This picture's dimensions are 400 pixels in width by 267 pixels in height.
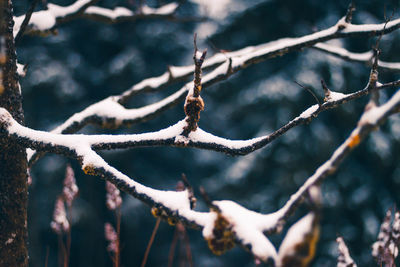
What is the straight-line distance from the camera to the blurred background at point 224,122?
385 centimetres

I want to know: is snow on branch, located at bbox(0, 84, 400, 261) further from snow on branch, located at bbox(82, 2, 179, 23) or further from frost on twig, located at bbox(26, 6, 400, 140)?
snow on branch, located at bbox(82, 2, 179, 23)

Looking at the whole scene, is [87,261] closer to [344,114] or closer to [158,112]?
[158,112]

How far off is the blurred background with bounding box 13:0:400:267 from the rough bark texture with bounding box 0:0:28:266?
9.79 feet

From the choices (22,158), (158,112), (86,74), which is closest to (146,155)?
(86,74)

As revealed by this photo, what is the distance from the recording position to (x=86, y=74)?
427 cm

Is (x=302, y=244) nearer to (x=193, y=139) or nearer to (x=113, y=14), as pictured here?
(x=193, y=139)

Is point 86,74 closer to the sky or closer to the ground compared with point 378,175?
closer to the sky

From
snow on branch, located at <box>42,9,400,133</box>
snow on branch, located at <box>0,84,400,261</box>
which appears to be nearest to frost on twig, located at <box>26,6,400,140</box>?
snow on branch, located at <box>42,9,400,133</box>

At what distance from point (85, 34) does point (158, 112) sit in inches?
134

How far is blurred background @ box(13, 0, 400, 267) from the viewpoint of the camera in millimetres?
3846

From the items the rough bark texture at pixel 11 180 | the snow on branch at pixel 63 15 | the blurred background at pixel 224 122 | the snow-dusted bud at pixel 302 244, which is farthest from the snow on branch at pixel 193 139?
the blurred background at pixel 224 122

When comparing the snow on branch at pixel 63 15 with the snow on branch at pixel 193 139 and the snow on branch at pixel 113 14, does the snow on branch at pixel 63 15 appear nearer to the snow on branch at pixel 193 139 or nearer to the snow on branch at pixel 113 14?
the snow on branch at pixel 113 14

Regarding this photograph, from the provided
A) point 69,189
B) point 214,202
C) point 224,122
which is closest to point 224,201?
point 214,202

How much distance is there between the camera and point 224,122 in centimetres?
424
